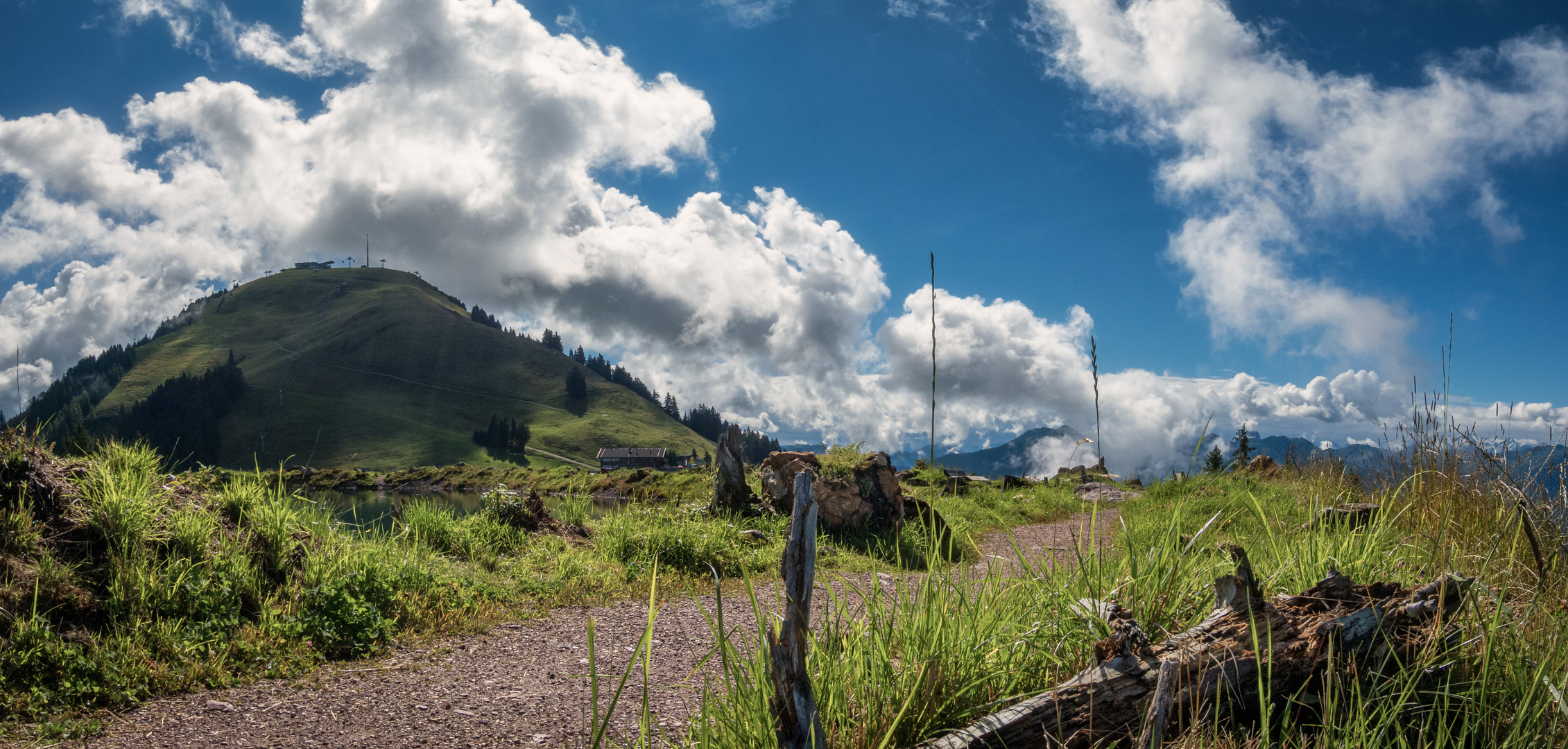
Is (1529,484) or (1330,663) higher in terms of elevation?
(1529,484)

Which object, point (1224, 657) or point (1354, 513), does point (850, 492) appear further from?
point (1224, 657)

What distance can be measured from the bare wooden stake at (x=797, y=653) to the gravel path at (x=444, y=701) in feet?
5.69

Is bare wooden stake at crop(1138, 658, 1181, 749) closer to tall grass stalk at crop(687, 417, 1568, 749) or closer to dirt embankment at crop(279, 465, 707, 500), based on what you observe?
tall grass stalk at crop(687, 417, 1568, 749)

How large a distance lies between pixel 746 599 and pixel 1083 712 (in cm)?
539

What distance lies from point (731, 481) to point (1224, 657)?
10163 mm

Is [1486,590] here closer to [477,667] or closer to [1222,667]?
[1222,667]

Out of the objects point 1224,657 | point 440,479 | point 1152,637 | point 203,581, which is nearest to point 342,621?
point 203,581

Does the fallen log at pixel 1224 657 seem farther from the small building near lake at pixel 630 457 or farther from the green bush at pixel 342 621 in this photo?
the small building near lake at pixel 630 457

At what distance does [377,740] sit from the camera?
4.50m

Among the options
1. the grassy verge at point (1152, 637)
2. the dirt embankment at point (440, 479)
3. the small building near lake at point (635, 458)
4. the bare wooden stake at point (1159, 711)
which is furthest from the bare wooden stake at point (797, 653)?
the small building near lake at point (635, 458)

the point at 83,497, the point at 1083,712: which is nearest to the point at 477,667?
the point at 83,497

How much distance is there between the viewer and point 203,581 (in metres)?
5.94

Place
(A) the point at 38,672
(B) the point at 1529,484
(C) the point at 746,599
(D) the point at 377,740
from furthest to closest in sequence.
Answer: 1. (C) the point at 746,599
2. (B) the point at 1529,484
3. (A) the point at 38,672
4. (D) the point at 377,740

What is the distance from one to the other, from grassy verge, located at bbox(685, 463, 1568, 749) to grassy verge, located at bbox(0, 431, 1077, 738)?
0.67 metres
